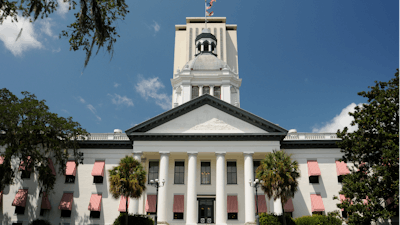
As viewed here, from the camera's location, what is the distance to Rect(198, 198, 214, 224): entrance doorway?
102 ft

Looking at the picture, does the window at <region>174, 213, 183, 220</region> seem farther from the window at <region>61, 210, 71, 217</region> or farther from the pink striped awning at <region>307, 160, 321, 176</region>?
the pink striped awning at <region>307, 160, 321, 176</region>

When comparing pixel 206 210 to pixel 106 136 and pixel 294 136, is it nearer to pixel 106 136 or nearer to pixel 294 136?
pixel 294 136

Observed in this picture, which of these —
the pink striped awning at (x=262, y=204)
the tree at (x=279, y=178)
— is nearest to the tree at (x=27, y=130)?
the tree at (x=279, y=178)

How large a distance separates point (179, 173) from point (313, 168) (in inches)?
565

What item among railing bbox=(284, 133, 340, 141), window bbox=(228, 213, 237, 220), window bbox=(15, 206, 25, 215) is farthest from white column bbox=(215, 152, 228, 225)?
window bbox=(15, 206, 25, 215)

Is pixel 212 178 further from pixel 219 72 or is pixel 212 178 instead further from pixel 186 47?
pixel 186 47

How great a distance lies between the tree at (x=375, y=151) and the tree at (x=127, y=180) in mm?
15954

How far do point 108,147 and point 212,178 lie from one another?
39.6 feet

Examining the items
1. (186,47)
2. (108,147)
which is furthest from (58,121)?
(186,47)

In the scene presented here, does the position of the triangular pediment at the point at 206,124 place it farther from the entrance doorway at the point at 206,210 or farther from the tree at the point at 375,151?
the tree at the point at 375,151

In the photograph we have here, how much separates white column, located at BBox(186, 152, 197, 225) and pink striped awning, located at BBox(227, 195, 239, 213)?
4072mm

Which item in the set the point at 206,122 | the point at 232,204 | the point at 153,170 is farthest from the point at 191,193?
the point at 206,122

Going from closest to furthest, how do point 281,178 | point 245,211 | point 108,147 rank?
point 281,178, point 245,211, point 108,147

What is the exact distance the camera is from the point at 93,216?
30.8 m
